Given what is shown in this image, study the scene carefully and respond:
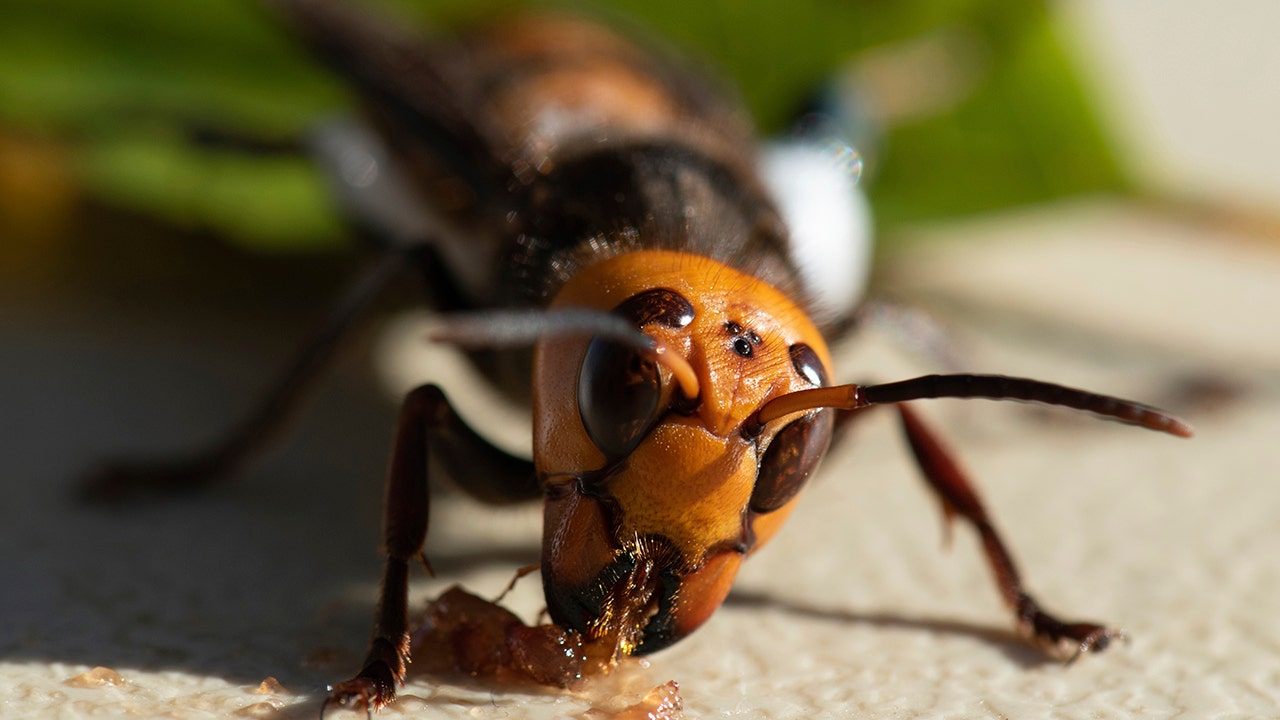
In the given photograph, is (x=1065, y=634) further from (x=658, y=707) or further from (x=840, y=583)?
(x=658, y=707)

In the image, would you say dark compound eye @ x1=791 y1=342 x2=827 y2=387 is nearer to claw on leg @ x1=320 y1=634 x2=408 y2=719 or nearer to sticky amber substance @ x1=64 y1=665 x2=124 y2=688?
claw on leg @ x1=320 y1=634 x2=408 y2=719

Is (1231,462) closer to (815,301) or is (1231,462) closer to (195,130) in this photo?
(815,301)

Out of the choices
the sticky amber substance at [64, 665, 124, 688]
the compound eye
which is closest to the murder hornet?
the compound eye

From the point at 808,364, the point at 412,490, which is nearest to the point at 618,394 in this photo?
the point at 808,364

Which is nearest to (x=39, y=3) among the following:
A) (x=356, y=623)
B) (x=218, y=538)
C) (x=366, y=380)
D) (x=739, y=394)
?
(x=366, y=380)

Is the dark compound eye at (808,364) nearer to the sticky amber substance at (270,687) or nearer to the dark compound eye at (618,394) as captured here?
the dark compound eye at (618,394)
